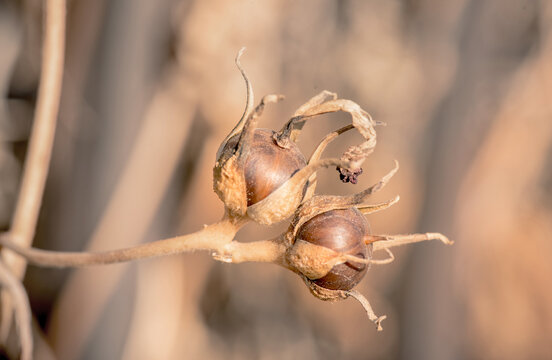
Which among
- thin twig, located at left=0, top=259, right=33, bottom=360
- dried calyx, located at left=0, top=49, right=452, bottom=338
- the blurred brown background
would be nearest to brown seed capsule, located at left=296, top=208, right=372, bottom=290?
dried calyx, located at left=0, top=49, right=452, bottom=338

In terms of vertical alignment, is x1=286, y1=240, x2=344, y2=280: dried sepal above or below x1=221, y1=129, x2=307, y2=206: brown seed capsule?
below

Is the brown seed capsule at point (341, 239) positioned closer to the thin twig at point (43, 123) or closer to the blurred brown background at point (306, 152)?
the thin twig at point (43, 123)

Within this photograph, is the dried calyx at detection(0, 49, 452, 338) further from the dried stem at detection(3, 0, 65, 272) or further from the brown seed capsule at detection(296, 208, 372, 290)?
the dried stem at detection(3, 0, 65, 272)

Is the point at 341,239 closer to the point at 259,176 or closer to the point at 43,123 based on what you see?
the point at 259,176

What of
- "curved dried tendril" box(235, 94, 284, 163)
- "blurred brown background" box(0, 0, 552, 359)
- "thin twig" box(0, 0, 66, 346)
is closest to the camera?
"curved dried tendril" box(235, 94, 284, 163)

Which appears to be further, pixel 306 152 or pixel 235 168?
pixel 306 152

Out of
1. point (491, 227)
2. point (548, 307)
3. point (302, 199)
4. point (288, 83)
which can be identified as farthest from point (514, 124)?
point (302, 199)

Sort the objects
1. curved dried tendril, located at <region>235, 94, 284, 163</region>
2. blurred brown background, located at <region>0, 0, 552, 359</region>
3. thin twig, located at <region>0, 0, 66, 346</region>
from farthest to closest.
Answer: blurred brown background, located at <region>0, 0, 552, 359</region> → thin twig, located at <region>0, 0, 66, 346</region> → curved dried tendril, located at <region>235, 94, 284, 163</region>

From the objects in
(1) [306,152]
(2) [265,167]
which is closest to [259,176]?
(2) [265,167]

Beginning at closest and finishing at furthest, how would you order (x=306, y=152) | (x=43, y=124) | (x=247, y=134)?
(x=247, y=134) → (x=43, y=124) → (x=306, y=152)
